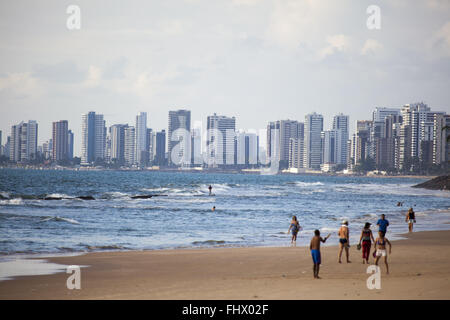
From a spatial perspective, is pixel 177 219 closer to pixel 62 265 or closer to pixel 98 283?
pixel 62 265

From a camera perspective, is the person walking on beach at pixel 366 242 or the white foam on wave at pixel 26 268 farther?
the person walking on beach at pixel 366 242

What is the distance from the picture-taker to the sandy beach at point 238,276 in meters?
13.6

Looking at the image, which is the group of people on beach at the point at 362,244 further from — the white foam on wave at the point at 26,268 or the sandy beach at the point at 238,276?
the white foam on wave at the point at 26,268

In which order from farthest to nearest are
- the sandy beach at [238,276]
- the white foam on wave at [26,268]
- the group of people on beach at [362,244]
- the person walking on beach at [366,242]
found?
the person walking on beach at [366,242] < the white foam on wave at [26,268] < the group of people on beach at [362,244] < the sandy beach at [238,276]

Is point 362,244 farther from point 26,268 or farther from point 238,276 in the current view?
point 26,268

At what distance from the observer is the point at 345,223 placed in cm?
1909

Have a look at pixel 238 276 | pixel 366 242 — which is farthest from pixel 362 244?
pixel 238 276

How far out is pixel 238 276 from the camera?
55.2 ft

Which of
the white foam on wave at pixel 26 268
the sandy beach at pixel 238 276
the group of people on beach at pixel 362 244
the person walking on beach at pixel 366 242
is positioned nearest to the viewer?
the sandy beach at pixel 238 276

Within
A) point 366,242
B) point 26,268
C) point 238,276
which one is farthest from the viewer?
point 366,242

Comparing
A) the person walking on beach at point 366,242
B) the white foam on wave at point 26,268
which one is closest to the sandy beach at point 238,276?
the person walking on beach at point 366,242

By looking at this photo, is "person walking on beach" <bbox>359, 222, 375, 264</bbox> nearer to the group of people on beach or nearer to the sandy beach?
the group of people on beach
